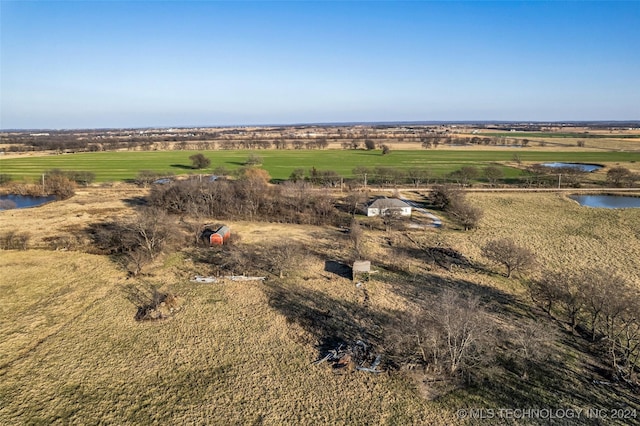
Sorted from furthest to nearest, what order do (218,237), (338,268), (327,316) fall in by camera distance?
1. (218,237)
2. (338,268)
3. (327,316)

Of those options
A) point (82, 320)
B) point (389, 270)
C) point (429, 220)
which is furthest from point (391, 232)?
point (82, 320)

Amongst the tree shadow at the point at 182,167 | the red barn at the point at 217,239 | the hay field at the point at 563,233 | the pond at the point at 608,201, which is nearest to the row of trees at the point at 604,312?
the hay field at the point at 563,233

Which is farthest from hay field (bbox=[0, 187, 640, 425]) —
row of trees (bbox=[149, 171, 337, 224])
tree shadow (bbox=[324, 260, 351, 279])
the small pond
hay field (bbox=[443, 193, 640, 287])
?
the small pond

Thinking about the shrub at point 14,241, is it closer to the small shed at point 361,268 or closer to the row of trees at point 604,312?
the small shed at point 361,268

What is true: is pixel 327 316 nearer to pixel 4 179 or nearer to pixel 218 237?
pixel 218 237

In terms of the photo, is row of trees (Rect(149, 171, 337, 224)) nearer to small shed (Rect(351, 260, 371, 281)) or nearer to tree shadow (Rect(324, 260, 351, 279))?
tree shadow (Rect(324, 260, 351, 279))

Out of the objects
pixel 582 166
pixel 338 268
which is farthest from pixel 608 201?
pixel 338 268
